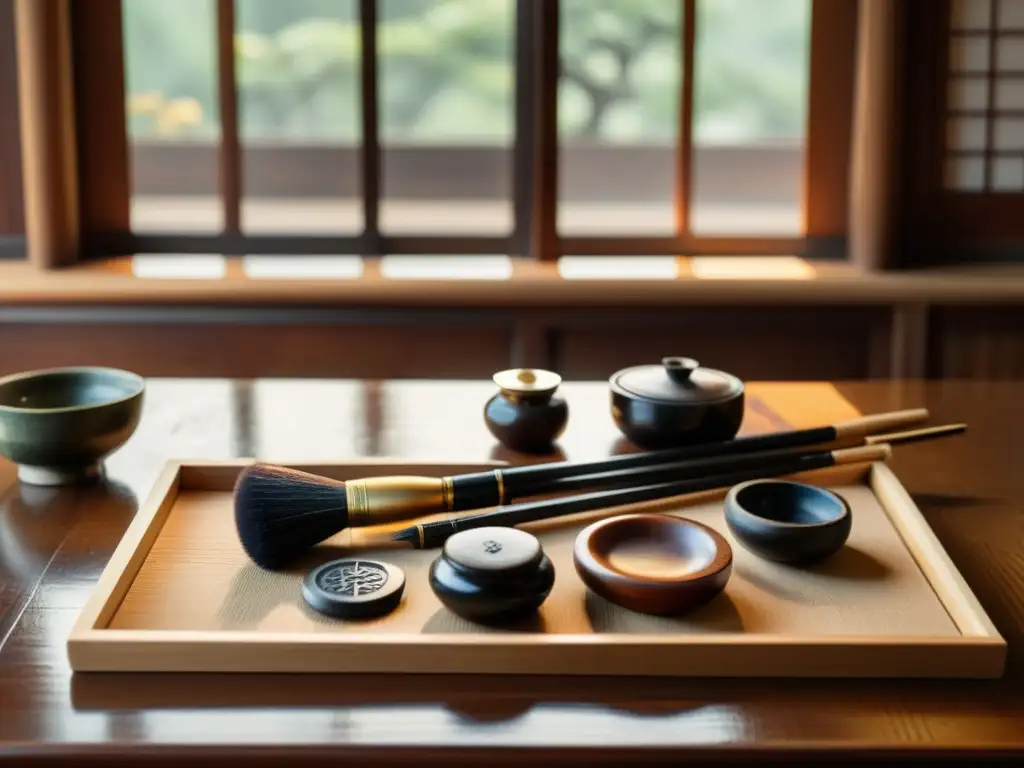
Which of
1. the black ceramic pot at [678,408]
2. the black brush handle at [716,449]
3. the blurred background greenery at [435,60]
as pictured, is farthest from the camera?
the blurred background greenery at [435,60]

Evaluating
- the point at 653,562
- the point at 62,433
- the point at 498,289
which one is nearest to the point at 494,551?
the point at 653,562

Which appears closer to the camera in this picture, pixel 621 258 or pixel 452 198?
pixel 621 258

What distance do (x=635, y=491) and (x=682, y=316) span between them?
1544 millimetres

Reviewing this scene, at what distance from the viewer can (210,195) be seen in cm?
846

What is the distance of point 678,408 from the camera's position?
4.59 ft

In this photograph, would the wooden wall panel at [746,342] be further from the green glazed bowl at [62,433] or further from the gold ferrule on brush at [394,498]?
the gold ferrule on brush at [394,498]

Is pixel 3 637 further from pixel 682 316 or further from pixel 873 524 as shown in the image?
pixel 682 316

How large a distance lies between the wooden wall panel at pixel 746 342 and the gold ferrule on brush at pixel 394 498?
160 cm

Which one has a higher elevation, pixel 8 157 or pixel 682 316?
pixel 8 157

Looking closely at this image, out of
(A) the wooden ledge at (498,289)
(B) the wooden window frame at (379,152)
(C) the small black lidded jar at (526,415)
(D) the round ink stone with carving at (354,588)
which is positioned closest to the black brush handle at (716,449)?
(C) the small black lidded jar at (526,415)

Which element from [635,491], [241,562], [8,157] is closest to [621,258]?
[8,157]

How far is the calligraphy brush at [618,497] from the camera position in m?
1.13

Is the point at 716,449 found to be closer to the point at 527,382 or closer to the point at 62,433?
the point at 527,382

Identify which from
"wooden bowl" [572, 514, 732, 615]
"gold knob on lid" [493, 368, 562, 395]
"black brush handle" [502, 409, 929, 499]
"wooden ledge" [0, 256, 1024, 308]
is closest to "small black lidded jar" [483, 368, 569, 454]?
"gold knob on lid" [493, 368, 562, 395]
